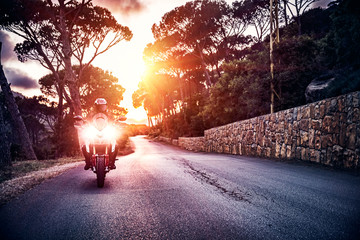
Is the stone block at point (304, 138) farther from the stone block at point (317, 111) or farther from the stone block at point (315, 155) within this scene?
the stone block at point (317, 111)

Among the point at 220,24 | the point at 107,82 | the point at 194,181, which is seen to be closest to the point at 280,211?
the point at 194,181

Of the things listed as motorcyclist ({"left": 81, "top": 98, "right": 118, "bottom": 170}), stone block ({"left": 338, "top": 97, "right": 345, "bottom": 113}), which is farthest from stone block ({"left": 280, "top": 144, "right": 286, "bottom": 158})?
motorcyclist ({"left": 81, "top": 98, "right": 118, "bottom": 170})

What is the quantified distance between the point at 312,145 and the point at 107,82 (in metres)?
27.0

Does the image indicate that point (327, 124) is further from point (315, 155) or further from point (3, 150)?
point (3, 150)

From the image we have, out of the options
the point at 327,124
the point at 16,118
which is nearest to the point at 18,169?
the point at 16,118

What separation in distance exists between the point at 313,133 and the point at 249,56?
9.75 metres

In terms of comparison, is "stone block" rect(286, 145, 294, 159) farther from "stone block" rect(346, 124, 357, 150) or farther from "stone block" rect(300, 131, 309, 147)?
"stone block" rect(346, 124, 357, 150)

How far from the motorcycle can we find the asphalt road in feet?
1.80

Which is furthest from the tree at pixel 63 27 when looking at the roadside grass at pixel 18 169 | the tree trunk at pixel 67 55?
the roadside grass at pixel 18 169

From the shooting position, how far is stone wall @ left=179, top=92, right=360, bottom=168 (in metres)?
5.27

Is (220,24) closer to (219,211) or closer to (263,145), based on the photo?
(263,145)

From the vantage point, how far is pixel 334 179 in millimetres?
4332

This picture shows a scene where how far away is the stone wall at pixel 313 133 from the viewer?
17.3 feet

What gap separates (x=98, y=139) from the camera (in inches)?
183
